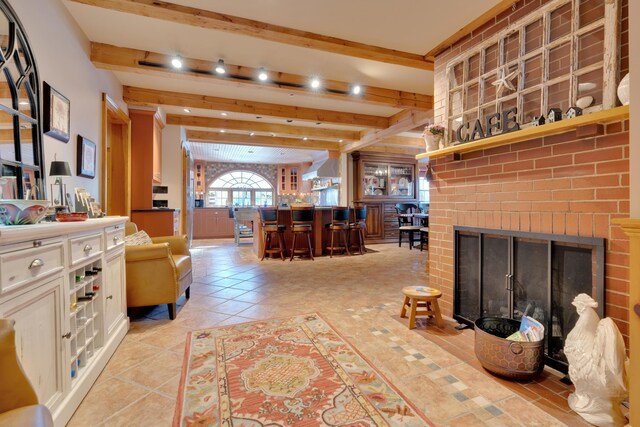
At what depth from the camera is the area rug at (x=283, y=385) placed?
4.62 ft

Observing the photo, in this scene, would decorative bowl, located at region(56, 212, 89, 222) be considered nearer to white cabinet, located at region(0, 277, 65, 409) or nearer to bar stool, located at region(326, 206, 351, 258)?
white cabinet, located at region(0, 277, 65, 409)

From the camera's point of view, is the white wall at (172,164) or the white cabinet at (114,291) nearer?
the white cabinet at (114,291)

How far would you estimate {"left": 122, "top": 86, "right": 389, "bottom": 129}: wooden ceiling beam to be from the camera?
425 cm

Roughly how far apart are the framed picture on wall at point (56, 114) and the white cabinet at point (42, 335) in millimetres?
1380

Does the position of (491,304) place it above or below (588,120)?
below

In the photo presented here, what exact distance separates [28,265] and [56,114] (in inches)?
64.8

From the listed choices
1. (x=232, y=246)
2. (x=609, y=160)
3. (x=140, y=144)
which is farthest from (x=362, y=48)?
(x=232, y=246)

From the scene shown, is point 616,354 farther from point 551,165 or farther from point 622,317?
point 551,165

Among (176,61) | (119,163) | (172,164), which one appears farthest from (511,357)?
(172,164)

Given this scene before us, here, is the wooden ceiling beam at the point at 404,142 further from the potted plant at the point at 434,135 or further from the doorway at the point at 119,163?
the doorway at the point at 119,163

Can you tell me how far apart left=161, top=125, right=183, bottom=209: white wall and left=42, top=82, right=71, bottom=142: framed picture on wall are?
124 inches

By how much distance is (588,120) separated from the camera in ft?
5.06

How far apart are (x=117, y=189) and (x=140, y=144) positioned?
2.51 feet

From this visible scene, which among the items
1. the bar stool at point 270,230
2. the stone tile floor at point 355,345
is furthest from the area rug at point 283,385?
the bar stool at point 270,230
